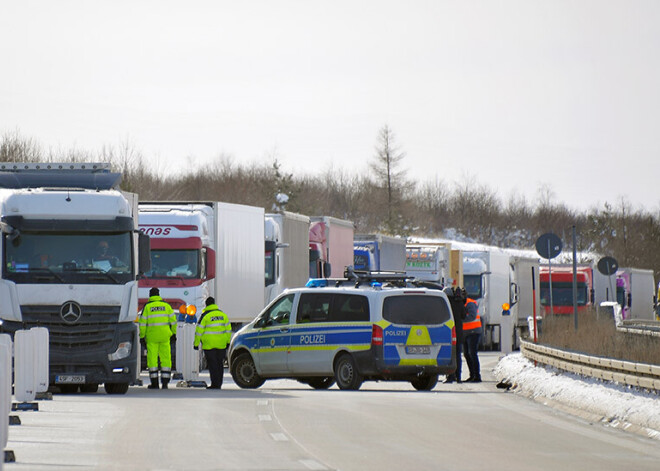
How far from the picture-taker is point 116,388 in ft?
73.8

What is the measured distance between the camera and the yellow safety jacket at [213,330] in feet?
80.5

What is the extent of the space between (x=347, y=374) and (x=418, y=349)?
1.28 meters

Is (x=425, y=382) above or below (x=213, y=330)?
below

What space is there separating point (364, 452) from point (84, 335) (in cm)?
933

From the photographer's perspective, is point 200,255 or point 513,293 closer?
point 200,255

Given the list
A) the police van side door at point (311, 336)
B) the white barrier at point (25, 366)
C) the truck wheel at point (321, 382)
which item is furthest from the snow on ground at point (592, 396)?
the white barrier at point (25, 366)

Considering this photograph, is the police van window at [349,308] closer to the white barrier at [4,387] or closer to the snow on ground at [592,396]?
the snow on ground at [592,396]

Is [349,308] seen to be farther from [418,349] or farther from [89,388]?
[89,388]

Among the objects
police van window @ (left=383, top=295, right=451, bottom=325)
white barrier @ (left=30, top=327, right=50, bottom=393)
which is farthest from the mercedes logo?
police van window @ (left=383, top=295, right=451, bottom=325)

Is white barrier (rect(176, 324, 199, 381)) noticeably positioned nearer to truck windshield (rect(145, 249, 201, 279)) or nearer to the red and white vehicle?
the red and white vehicle

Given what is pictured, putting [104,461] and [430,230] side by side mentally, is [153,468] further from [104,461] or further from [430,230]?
[430,230]

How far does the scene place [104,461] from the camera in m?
12.4

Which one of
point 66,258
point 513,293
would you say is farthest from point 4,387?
point 513,293

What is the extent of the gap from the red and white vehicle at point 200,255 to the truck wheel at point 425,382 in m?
6.50
